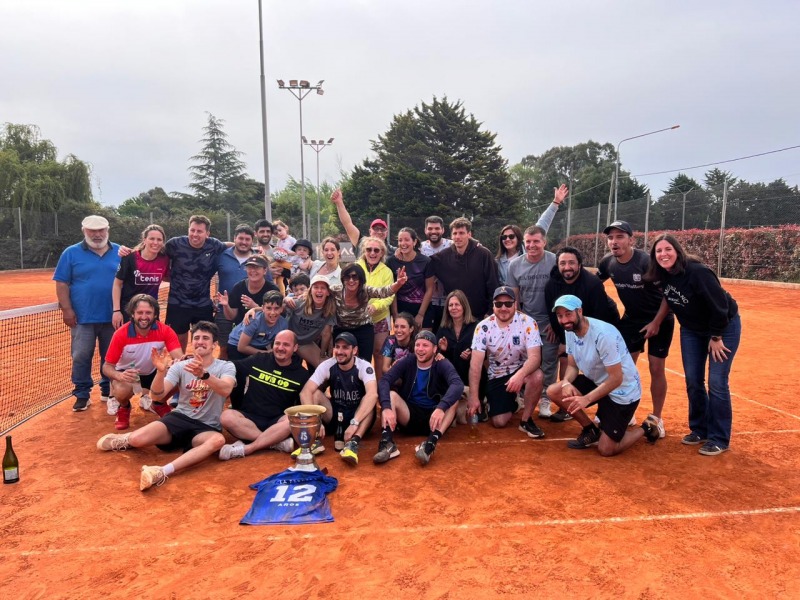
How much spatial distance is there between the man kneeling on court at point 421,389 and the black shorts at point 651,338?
194 centimetres

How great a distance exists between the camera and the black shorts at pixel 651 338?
18.4 feet

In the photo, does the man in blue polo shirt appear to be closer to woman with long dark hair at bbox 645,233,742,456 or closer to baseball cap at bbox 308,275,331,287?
baseball cap at bbox 308,275,331,287

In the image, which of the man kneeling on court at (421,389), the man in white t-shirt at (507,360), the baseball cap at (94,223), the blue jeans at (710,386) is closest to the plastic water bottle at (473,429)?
the man in white t-shirt at (507,360)

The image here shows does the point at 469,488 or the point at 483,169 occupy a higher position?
the point at 483,169

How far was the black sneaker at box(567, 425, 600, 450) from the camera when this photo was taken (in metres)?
5.43

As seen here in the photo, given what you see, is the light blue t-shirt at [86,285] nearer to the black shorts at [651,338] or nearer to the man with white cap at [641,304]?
the man with white cap at [641,304]

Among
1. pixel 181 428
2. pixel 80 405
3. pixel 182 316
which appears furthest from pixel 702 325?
pixel 80 405

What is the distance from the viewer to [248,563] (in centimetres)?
347

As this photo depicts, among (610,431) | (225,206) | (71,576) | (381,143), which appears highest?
(381,143)

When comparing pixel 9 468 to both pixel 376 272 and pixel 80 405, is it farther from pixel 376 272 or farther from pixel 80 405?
pixel 376 272

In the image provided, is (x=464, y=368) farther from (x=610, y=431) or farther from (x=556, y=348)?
(x=610, y=431)

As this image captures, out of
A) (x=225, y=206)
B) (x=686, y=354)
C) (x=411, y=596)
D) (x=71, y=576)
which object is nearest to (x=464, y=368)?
(x=686, y=354)

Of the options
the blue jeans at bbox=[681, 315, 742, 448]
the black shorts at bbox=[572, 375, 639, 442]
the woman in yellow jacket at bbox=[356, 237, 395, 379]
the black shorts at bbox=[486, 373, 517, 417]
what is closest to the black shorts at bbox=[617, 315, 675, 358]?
the blue jeans at bbox=[681, 315, 742, 448]

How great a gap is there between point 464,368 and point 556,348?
3.63ft
